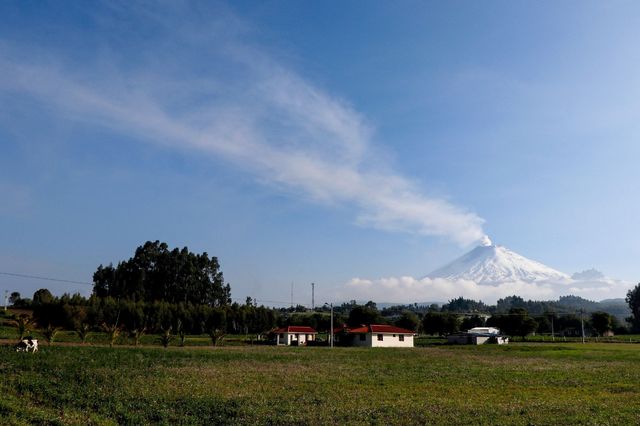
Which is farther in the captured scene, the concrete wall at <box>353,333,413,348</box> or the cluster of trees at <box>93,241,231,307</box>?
the cluster of trees at <box>93,241,231,307</box>

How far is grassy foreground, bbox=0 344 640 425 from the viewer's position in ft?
56.1

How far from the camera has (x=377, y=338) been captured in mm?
76812

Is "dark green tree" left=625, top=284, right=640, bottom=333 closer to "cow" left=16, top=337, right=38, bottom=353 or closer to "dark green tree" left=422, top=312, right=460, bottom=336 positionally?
"dark green tree" left=422, top=312, right=460, bottom=336

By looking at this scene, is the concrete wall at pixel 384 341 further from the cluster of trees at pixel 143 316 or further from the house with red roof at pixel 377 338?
the cluster of trees at pixel 143 316

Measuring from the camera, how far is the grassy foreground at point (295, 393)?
1711 cm

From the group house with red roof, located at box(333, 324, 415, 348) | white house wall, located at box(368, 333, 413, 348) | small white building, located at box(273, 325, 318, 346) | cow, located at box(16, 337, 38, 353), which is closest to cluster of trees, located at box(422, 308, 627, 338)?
white house wall, located at box(368, 333, 413, 348)

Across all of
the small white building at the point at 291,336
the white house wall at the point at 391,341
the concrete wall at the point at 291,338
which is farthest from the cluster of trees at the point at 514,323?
the concrete wall at the point at 291,338

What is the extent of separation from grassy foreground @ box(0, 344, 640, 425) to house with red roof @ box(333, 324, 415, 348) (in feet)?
141

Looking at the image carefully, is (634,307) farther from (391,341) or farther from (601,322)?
(391,341)

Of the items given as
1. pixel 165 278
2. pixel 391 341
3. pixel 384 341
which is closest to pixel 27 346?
pixel 384 341

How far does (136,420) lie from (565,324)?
164432mm

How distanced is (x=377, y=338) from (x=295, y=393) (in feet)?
185

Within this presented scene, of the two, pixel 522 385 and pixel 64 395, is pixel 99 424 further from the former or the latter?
pixel 522 385

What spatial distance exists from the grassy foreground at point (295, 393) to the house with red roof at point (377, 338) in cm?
4290
